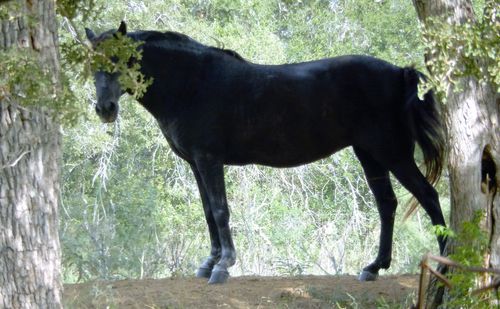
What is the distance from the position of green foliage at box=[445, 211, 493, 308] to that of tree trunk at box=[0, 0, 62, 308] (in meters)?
2.03

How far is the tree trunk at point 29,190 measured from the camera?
13.2ft

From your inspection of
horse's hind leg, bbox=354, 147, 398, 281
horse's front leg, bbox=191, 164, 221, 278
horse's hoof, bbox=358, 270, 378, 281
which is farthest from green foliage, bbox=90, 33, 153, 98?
horse's hoof, bbox=358, 270, 378, 281

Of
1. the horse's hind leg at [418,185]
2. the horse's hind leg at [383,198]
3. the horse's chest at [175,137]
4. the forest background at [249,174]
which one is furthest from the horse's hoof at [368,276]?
the forest background at [249,174]

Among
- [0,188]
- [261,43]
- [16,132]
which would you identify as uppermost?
[261,43]

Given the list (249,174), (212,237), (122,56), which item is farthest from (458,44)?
(249,174)

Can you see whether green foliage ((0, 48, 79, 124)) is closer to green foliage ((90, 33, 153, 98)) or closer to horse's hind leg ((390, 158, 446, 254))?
green foliage ((90, 33, 153, 98))

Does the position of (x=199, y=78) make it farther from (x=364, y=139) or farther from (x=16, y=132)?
(x=16, y=132)

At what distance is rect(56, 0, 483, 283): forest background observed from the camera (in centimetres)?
1216

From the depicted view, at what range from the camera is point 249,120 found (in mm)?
6766

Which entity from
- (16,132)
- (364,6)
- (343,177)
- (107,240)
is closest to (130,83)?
(16,132)

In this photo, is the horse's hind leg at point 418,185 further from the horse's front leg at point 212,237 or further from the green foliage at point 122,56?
the green foliage at point 122,56

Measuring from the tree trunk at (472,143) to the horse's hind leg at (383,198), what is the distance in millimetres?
1739

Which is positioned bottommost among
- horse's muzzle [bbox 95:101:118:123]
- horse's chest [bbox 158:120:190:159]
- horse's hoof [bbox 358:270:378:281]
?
horse's hoof [bbox 358:270:378:281]

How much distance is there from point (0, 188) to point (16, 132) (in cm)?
28
